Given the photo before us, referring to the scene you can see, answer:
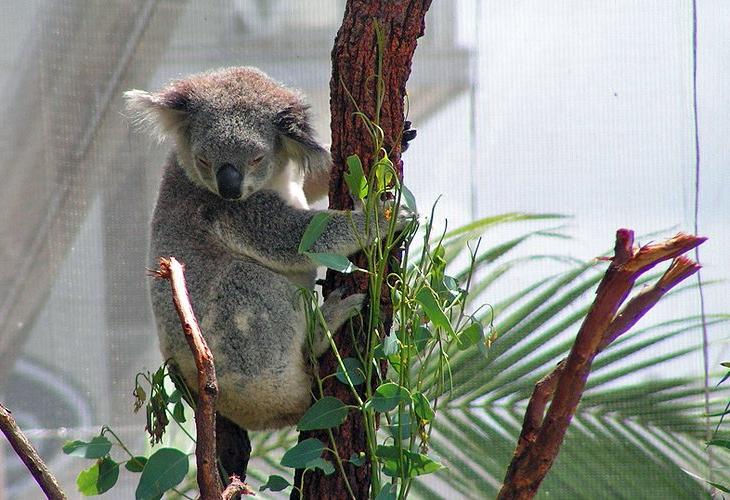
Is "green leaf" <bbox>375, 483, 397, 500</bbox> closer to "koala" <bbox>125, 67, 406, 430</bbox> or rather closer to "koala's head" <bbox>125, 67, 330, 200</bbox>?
"koala" <bbox>125, 67, 406, 430</bbox>

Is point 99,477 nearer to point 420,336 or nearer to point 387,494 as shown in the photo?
point 387,494

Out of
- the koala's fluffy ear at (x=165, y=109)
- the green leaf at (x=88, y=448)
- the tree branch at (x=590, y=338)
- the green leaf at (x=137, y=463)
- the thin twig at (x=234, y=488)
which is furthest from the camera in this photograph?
the koala's fluffy ear at (x=165, y=109)

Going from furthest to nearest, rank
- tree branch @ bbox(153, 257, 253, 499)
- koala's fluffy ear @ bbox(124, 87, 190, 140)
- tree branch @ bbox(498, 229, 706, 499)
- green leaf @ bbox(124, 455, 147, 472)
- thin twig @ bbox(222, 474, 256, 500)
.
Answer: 1. koala's fluffy ear @ bbox(124, 87, 190, 140)
2. green leaf @ bbox(124, 455, 147, 472)
3. thin twig @ bbox(222, 474, 256, 500)
4. tree branch @ bbox(153, 257, 253, 499)
5. tree branch @ bbox(498, 229, 706, 499)

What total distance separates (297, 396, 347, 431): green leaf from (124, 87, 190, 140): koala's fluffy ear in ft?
3.55

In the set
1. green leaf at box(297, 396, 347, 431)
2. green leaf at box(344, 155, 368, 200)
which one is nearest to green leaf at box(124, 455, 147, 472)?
green leaf at box(297, 396, 347, 431)

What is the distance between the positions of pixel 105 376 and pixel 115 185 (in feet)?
2.38

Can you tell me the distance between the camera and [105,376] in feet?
11.2

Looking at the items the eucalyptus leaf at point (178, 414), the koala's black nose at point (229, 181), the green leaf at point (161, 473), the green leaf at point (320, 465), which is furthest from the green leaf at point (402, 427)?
the koala's black nose at point (229, 181)

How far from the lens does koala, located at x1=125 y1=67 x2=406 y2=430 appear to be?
2.20m

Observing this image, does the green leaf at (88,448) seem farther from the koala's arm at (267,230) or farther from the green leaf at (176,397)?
the koala's arm at (267,230)

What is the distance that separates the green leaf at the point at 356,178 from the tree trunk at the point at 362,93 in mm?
115

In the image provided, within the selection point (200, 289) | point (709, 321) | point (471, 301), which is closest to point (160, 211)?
point (200, 289)

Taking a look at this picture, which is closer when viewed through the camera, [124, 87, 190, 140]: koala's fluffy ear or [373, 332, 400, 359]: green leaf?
[373, 332, 400, 359]: green leaf

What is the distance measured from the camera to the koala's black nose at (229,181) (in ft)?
7.46
